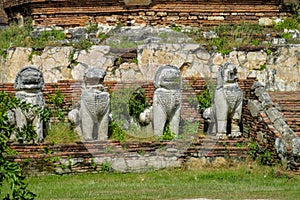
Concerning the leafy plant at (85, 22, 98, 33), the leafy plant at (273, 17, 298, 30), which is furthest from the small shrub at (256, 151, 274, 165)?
the leafy plant at (85, 22, 98, 33)

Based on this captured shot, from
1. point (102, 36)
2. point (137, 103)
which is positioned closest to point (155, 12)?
point (102, 36)

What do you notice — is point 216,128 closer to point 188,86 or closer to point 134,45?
point 188,86

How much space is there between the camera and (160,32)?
47.7ft

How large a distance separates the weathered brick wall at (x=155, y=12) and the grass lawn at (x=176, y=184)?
239 inches

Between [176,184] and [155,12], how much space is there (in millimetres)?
7057

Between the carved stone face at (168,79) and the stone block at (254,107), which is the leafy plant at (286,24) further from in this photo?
the carved stone face at (168,79)

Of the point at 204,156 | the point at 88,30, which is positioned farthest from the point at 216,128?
the point at 88,30

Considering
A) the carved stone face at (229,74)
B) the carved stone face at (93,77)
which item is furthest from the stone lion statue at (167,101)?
the carved stone face at (93,77)

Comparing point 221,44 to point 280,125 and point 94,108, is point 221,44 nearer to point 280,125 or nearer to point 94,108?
point 280,125

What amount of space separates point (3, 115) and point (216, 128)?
6175 millimetres

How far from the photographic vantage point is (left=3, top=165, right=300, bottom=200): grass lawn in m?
8.00

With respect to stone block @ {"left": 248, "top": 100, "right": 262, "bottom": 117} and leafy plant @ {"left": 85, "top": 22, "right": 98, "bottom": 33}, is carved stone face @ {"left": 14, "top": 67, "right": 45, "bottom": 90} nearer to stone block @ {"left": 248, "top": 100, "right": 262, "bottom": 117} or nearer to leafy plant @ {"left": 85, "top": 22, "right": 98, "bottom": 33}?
stone block @ {"left": 248, "top": 100, "right": 262, "bottom": 117}

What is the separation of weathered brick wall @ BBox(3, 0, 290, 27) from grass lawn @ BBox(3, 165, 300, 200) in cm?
606

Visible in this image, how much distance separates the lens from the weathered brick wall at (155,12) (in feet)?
49.4
